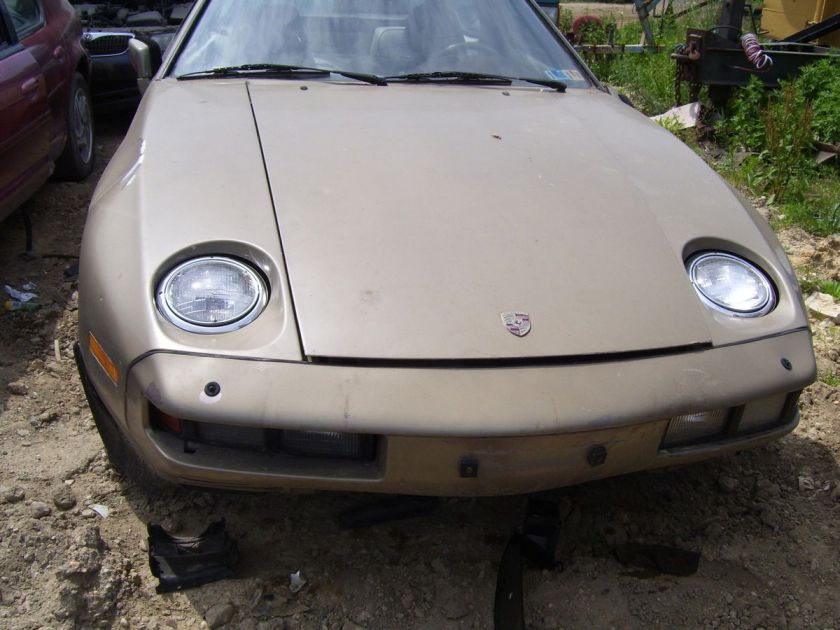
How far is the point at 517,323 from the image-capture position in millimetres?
1878

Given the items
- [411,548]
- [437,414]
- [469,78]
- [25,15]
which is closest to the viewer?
[437,414]

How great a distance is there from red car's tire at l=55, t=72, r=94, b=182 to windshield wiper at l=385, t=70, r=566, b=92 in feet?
8.19

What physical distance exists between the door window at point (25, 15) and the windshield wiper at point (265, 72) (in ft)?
6.23

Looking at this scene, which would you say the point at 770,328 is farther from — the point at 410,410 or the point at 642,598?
the point at 410,410

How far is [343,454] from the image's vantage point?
1.80 m

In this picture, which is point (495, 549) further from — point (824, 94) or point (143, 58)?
point (824, 94)

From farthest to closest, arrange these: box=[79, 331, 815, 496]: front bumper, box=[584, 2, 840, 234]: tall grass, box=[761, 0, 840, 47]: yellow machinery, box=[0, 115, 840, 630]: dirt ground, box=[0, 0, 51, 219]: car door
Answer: box=[761, 0, 840, 47]: yellow machinery
box=[584, 2, 840, 234]: tall grass
box=[0, 0, 51, 219]: car door
box=[0, 115, 840, 630]: dirt ground
box=[79, 331, 815, 496]: front bumper

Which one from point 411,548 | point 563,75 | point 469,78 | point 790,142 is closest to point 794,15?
point 790,142

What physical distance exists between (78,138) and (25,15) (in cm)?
72

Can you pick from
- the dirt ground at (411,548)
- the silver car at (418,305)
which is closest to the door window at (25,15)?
the silver car at (418,305)

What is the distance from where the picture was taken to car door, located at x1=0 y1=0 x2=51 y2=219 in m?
3.58

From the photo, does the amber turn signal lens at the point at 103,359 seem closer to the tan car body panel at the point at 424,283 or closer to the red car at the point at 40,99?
the tan car body panel at the point at 424,283

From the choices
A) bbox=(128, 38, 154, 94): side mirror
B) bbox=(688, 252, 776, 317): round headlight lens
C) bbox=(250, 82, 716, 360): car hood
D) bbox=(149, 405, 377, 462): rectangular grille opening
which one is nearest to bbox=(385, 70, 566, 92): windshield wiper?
bbox=(250, 82, 716, 360): car hood

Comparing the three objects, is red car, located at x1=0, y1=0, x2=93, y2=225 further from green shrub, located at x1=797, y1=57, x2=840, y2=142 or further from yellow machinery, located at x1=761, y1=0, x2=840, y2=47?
yellow machinery, located at x1=761, y1=0, x2=840, y2=47
